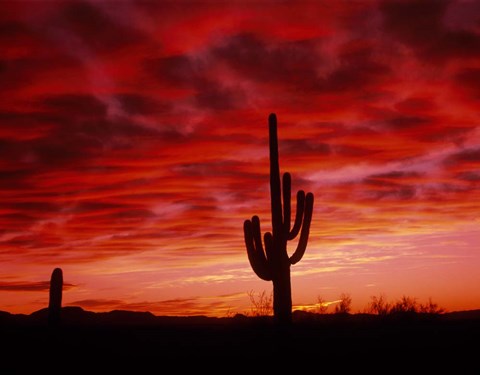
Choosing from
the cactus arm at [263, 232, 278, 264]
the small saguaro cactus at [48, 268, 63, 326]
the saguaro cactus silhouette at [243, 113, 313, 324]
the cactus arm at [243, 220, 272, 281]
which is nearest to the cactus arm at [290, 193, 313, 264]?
the saguaro cactus silhouette at [243, 113, 313, 324]

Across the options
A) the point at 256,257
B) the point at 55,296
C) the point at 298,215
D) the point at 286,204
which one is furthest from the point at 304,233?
the point at 55,296

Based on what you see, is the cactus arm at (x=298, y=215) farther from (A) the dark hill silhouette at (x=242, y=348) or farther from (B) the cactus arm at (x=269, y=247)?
(A) the dark hill silhouette at (x=242, y=348)

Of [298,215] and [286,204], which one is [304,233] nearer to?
[298,215]

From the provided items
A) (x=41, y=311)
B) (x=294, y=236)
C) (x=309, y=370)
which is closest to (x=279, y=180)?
(x=294, y=236)

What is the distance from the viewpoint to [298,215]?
15.6m

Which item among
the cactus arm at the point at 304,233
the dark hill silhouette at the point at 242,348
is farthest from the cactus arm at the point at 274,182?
the dark hill silhouette at the point at 242,348

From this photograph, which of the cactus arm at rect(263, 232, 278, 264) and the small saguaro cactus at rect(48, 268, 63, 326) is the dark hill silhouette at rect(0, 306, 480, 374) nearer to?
the small saguaro cactus at rect(48, 268, 63, 326)

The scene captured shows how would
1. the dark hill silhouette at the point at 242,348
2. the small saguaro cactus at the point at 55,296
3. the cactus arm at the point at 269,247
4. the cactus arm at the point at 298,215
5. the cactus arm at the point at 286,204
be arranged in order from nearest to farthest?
the dark hill silhouette at the point at 242,348 < the small saguaro cactus at the point at 55,296 < the cactus arm at the point at 269,247 < the cactus arm at the point at 286,204 < the cactus arm at the point at 298,215

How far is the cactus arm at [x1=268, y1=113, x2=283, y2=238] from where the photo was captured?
15422mm

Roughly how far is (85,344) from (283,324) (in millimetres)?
4330

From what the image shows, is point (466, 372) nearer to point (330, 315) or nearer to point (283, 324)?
point (283, 324)

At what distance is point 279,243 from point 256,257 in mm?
600

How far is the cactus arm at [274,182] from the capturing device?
15.4 m

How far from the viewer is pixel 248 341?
1734 cm
